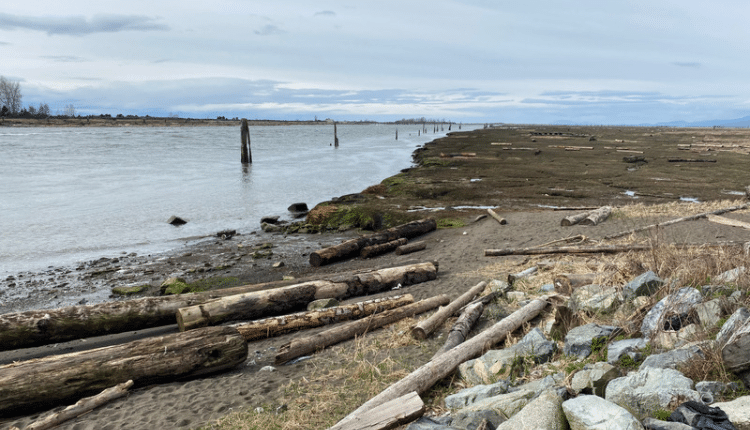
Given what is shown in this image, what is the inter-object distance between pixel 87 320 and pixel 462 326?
20.7 ft

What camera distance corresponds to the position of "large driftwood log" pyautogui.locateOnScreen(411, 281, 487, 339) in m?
7.20

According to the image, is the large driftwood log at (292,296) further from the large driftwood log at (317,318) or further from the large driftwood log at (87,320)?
the large driftwood log at (317,318)

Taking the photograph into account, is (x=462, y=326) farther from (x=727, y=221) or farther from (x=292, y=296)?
(x=727, y=221)

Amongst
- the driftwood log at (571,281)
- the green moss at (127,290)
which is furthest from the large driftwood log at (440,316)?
the green moss at (127,290)

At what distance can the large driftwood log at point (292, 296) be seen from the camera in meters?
8.48

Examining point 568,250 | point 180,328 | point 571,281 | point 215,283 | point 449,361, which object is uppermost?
point 571,281

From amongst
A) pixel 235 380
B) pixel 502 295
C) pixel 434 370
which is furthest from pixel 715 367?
pixel 235 380

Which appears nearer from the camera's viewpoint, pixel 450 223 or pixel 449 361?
pixel 449 361

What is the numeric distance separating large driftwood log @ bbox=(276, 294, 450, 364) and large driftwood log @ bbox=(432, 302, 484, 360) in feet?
3.55

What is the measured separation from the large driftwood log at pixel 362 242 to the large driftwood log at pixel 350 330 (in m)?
5.66

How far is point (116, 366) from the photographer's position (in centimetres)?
624

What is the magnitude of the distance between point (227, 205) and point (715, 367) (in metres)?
23.5

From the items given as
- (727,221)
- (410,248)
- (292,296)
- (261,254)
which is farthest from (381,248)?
(727,221)

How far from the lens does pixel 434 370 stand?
5.50 m
